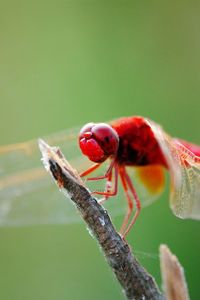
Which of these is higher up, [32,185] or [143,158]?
[32,185]

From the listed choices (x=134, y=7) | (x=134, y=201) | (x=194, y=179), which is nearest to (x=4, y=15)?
(x=134, y=7)

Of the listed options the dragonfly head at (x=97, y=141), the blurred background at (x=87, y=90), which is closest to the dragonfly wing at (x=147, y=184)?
the blurred background at (x=87, y=90)

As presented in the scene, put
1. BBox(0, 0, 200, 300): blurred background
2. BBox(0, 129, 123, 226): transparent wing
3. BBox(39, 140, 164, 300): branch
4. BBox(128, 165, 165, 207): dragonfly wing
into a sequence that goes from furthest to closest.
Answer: BBox(0, 0, 200, 300): blurred background → BBox(128, 165, 165, 207): dragonfly wing → BBox(0, 129, 123, 226): transparent wing → BBox(39, 140, 164, 300): branch

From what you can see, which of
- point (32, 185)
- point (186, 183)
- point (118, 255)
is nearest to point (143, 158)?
point (186, 183)

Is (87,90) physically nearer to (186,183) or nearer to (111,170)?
(111,170)

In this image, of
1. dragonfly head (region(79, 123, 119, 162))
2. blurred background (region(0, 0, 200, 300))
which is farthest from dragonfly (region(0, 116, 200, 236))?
blurred background (region(0, 0, 200, 300))

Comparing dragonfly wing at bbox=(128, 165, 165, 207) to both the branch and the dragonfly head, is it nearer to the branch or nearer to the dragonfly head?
the dragonfly head

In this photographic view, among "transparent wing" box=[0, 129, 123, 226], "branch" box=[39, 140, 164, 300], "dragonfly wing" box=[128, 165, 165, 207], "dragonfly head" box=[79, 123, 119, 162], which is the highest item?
"transparent wing" box=[0, 129, 123, 226]

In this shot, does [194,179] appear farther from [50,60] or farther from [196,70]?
[50,60]
